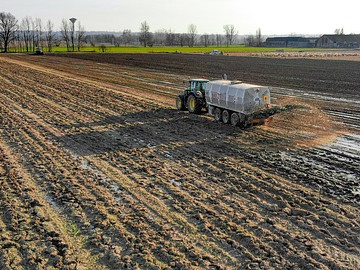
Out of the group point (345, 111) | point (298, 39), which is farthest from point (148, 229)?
point (298, 39)

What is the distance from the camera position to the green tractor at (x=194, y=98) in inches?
822

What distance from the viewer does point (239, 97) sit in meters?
17.3

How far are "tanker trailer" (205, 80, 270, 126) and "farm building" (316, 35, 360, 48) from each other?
449 ft

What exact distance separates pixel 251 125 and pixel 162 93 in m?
12.4

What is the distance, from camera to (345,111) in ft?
73.6

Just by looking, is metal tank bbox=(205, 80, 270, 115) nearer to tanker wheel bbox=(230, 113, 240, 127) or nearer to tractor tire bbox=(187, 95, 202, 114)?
tanker wheel bbox=(230, 113, 240, 127)

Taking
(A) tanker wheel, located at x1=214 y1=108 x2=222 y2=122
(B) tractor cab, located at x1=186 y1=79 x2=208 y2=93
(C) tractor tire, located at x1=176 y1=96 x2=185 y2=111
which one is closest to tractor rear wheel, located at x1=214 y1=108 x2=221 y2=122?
(A) tanker wheel, located at x1=214 y1=108 x2=222 y2=122

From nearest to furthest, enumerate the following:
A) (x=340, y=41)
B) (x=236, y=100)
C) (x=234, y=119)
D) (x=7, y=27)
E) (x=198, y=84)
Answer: (x=236, y=100) < (x=234, y=119) < (x=198, y=84) < (x=7, y=27) < (x=340, y=41)

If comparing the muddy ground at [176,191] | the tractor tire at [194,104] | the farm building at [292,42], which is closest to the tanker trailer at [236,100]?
the muddy ground at [176,191]

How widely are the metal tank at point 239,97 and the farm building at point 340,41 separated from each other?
5393 inches

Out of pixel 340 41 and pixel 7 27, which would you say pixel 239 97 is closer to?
pixel 7 27

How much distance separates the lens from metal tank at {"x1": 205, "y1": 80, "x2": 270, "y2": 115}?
678 inches

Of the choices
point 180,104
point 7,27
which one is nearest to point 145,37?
point 7,27

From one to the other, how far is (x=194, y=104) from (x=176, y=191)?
10.3 metres
